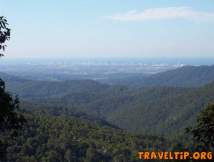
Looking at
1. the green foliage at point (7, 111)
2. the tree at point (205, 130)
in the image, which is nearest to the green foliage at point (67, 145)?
the tree at point (205, 130)

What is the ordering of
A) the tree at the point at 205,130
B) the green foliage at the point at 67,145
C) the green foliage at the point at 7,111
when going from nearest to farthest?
the green foliage at the point at 7,111 → the tree at the point at 205,130 → the green foliage at the point at 67,145

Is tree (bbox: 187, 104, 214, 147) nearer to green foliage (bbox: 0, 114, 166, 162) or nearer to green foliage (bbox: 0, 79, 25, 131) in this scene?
green foliage (bbox: 0, 79, 25, 131)

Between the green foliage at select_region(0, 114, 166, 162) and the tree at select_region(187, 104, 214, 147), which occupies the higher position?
the tree at select_region(187, 104, 214, 147)

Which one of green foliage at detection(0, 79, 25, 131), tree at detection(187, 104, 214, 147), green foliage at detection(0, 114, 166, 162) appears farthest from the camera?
green foliage at detection(0, 114, 166, 162)

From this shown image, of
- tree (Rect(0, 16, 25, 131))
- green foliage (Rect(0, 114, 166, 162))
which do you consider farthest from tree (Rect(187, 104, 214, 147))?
green foliage (Rect(0, 114, 166, 162))

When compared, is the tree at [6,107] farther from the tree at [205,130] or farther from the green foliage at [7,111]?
the tree at [205,130]

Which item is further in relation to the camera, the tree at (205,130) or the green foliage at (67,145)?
the green foliage at (67,145)

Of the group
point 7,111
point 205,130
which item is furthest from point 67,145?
point 7,111

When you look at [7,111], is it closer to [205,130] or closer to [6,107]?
[6,107]

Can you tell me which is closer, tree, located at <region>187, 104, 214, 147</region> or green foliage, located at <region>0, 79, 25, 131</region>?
green foliage, located at <region>0, 79, 25, 131</region>

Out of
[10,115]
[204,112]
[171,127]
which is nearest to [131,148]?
[204,112]

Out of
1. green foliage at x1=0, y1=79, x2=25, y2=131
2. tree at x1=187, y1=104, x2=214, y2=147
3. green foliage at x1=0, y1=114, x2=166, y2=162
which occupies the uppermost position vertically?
green foliage at x1=0, y1=79, x2=25, y2=131

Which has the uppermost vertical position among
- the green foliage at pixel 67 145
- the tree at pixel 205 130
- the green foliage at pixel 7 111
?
the green foliage at pixel 7 111

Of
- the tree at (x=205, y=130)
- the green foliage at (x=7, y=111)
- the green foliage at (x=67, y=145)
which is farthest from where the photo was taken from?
the green foliage at (x=67, y=145)
